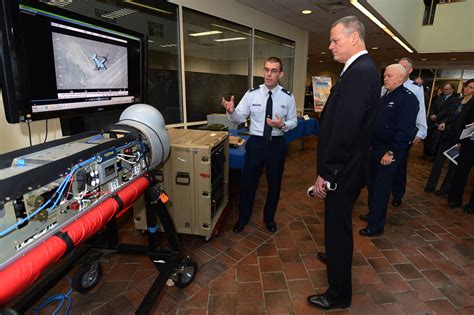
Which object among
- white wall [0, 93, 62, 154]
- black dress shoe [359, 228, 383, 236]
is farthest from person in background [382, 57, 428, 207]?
white wall [0, 93, 62, 154]

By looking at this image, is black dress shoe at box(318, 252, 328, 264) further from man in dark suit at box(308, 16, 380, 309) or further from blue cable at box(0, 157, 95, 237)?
blue cable at box(0, 157, 95, 237)

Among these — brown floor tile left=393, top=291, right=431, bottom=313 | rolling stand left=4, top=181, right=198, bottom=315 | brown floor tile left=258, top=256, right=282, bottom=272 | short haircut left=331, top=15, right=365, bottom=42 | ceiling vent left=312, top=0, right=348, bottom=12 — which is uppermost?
ceiling vent left=312, top=0, right=348, bottom=12

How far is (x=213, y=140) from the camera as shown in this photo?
247cm

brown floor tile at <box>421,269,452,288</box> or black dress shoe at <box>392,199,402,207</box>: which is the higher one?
black dress shoe at <box>392,199,402,207</box>

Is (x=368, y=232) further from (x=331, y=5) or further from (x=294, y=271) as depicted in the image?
(x=331, y=5)

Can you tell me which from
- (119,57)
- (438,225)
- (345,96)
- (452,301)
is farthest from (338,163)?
(438,225)

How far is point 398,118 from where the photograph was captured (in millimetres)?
2428

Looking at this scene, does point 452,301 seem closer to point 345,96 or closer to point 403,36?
point 345,96

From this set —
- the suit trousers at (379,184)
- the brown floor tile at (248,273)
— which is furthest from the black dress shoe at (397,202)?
the brown floor tile at (248,273)

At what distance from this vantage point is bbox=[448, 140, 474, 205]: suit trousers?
10.7 feet

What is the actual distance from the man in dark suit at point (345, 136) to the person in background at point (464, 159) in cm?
261

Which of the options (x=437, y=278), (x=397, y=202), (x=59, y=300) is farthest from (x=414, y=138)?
(x=59, y=300)

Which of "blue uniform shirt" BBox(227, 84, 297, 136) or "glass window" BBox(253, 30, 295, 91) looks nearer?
"blue uniform shirt" BBox(227, 84, 297, 136)

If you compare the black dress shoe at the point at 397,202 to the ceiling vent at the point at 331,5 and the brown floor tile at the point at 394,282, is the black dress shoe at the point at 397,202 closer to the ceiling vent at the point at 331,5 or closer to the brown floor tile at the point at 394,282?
the brown floor tile at the point at 394,282
